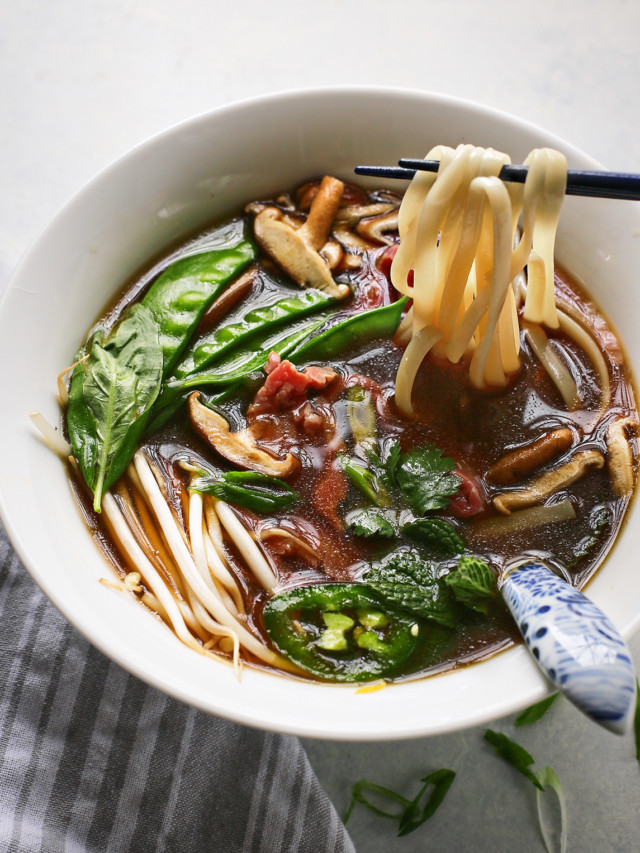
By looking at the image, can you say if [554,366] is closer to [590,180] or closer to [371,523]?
[590,180]

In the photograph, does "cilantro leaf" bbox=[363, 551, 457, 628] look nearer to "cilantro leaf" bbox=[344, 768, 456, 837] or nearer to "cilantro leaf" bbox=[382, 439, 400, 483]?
"cilantro leaf" bbox=[382, 439, 400, 483]

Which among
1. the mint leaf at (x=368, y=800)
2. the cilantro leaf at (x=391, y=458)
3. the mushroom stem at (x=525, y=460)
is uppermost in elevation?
the mushroom stem at (x=525, y=460)

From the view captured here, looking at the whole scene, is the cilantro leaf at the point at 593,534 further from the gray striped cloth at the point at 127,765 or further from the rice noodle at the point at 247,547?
the gray striped cloth at the point at 127,765

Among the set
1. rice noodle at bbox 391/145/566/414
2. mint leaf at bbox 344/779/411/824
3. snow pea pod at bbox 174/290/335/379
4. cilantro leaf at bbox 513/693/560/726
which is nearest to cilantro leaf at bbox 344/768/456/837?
mint leaf at bbox 344/779/411/824

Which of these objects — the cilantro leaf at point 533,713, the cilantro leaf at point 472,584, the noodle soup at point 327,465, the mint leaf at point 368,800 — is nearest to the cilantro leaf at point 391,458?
the noodle soup at point 327,465

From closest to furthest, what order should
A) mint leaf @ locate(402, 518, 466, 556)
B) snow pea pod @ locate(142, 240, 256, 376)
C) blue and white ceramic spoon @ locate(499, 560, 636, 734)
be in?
blue and white ceramic spoon @ locate(499, 560, 636, 734) → mint leaf @ locate(402, 518, 466, 556) → snow pea pod @ locate(142, 240, 256, 376)
